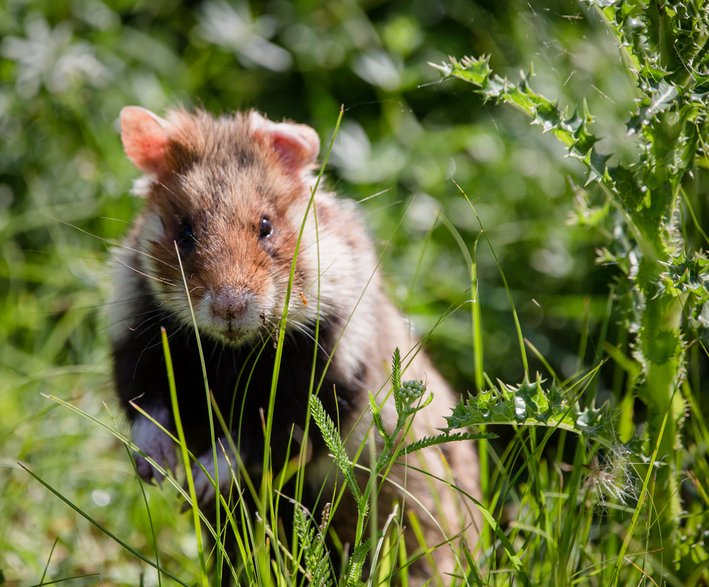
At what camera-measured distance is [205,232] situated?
97.7 inches

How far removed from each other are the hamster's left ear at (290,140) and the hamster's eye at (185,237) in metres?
0.39

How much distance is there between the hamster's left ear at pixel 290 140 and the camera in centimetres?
277

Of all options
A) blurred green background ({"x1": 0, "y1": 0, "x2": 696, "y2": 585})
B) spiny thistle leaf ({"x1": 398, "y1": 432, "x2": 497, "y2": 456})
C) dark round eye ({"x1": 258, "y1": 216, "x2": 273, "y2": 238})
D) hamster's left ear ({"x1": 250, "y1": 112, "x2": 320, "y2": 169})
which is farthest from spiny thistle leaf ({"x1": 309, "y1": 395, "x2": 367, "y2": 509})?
blurred green background ({"x1": 0, "y1": 0, "x2": 696, "y2": 585})

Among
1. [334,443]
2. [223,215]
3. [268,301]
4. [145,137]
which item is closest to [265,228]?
[223,215]

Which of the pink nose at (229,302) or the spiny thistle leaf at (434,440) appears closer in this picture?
the spiny thistle leaf at (434,440)

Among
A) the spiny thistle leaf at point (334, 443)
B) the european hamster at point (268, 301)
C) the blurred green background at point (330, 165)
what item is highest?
the spiny thistle leaf at point (334, 443)

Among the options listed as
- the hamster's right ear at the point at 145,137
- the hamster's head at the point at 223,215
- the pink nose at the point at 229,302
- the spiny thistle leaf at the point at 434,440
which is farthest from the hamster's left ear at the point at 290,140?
the spiny thistle leaf at the point at 434,440

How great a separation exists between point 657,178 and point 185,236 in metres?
1.31

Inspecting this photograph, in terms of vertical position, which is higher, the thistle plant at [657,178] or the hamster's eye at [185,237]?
the thistle plant at [657,178]

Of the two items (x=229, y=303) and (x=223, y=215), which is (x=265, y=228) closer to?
(x=223, y=215)

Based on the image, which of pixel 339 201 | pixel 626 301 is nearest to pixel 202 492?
pixel 339 201

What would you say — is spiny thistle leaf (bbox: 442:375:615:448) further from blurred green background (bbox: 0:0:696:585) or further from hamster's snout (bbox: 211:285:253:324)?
blurred green background (bbox: 0:0:696:585)

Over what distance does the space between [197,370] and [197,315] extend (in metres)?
0.41

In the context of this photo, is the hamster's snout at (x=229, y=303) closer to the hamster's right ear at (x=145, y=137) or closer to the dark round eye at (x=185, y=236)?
the dark round eye at (x=185, y=236)
